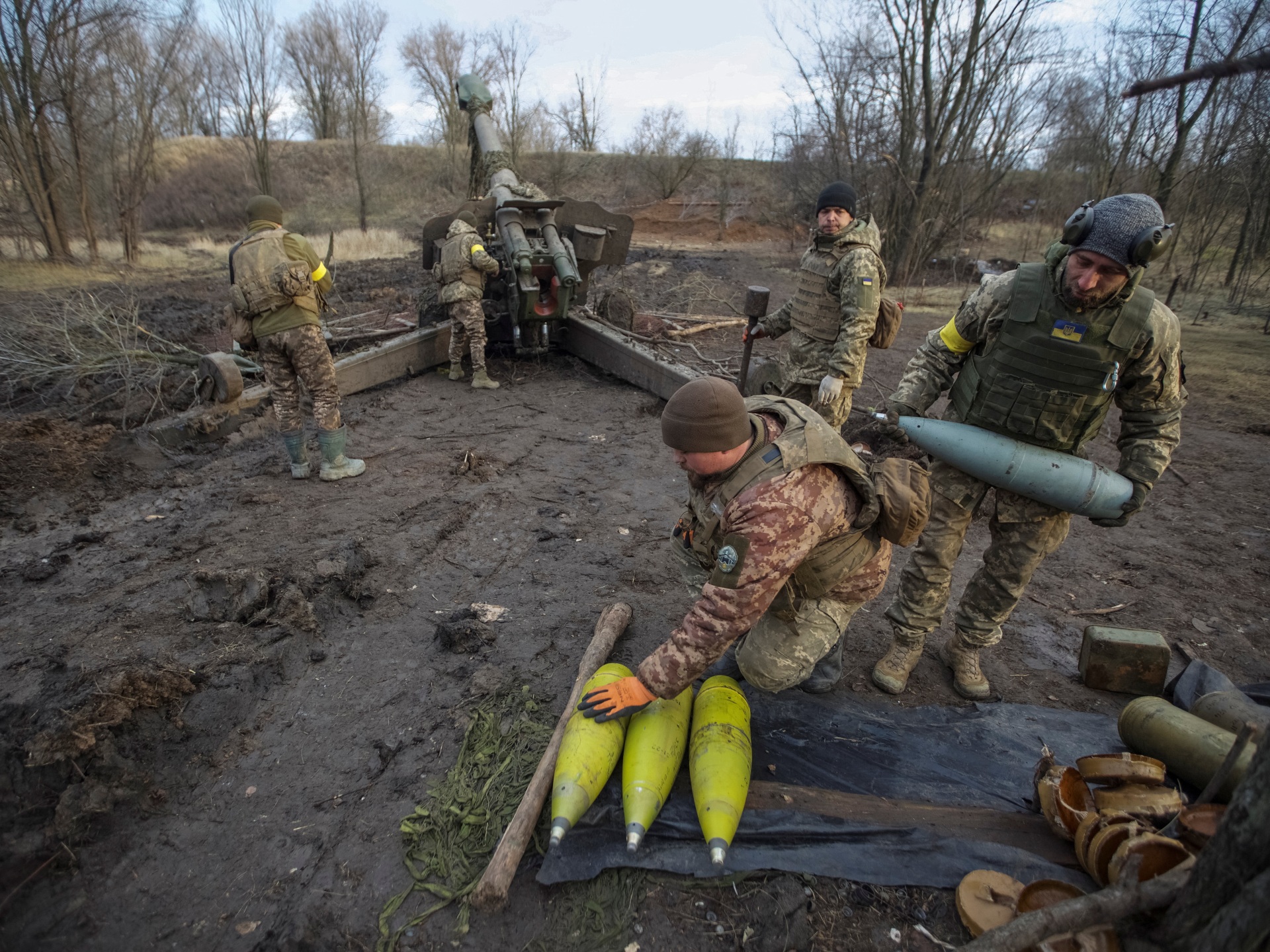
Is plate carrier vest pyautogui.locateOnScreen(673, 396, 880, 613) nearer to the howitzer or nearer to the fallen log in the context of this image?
the fallen log

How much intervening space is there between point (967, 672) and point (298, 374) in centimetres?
473

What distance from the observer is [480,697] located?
2947 mm

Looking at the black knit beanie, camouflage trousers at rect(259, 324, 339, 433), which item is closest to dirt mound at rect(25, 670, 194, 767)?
camouflage trousers at rect(259, 324, 339, 433)

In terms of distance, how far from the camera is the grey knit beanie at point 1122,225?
91.0 inches

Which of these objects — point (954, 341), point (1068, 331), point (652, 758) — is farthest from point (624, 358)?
point (652, 758)

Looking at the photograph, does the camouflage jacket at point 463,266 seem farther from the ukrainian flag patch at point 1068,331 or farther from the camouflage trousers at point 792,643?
the ukrainian flag patch at point 1068,331

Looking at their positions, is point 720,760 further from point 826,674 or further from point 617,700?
point 826,674

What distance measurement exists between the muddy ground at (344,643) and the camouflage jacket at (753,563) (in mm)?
679

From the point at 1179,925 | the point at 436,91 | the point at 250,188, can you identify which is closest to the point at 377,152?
the point at 436,91

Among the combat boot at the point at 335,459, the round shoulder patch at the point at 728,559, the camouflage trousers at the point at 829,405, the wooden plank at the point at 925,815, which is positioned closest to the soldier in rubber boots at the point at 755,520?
the round shoulder patch at the point at 728,559

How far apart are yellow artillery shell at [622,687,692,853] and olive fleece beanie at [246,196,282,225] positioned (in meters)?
4.23

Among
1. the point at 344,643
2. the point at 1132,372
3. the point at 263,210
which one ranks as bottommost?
the point at 344,643

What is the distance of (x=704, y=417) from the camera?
2.21 m

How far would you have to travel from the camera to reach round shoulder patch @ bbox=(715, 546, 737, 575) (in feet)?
7.35
